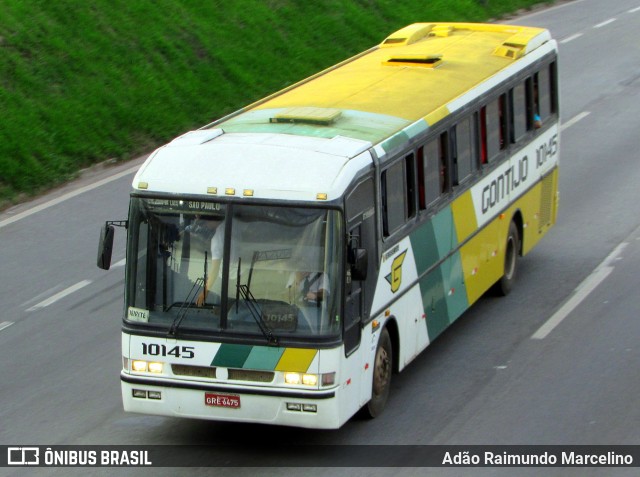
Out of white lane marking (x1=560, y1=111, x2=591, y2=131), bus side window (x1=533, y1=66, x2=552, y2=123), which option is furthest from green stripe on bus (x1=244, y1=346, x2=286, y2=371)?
white lane marking (x1=560, y1=111, x2=591, y2=131)

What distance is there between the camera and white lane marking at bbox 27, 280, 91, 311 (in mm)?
15164

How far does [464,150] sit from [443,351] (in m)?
2.14

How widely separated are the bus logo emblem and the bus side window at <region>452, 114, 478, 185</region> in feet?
6.31

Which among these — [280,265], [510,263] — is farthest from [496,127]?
[280,265]

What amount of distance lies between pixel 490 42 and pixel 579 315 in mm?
3673

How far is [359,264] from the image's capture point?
34.5 feet

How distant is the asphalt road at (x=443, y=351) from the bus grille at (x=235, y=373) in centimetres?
76

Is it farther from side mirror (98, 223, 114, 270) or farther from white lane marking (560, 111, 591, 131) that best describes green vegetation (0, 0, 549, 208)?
side mirror (98, 223, 114, 270)

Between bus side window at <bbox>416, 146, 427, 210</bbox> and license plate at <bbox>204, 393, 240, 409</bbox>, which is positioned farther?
bus side window at <bbox>416, 146, 427, 210</bbox>

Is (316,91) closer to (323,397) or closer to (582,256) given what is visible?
(323,397)

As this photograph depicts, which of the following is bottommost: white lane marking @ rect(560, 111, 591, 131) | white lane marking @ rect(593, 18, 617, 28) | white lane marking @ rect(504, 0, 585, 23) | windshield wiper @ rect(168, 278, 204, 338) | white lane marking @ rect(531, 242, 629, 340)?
white lane marking @ rect(560, 111, 591, 131)

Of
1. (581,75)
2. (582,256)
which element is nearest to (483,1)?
(581,75)

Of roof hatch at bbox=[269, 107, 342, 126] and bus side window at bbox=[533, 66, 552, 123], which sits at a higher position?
roof hatch at bbox=[269, 107, 342, 126]

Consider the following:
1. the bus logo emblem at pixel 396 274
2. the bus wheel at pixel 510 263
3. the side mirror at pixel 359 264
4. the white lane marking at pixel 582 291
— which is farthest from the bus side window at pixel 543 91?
the side mirror at pixel 359 264
